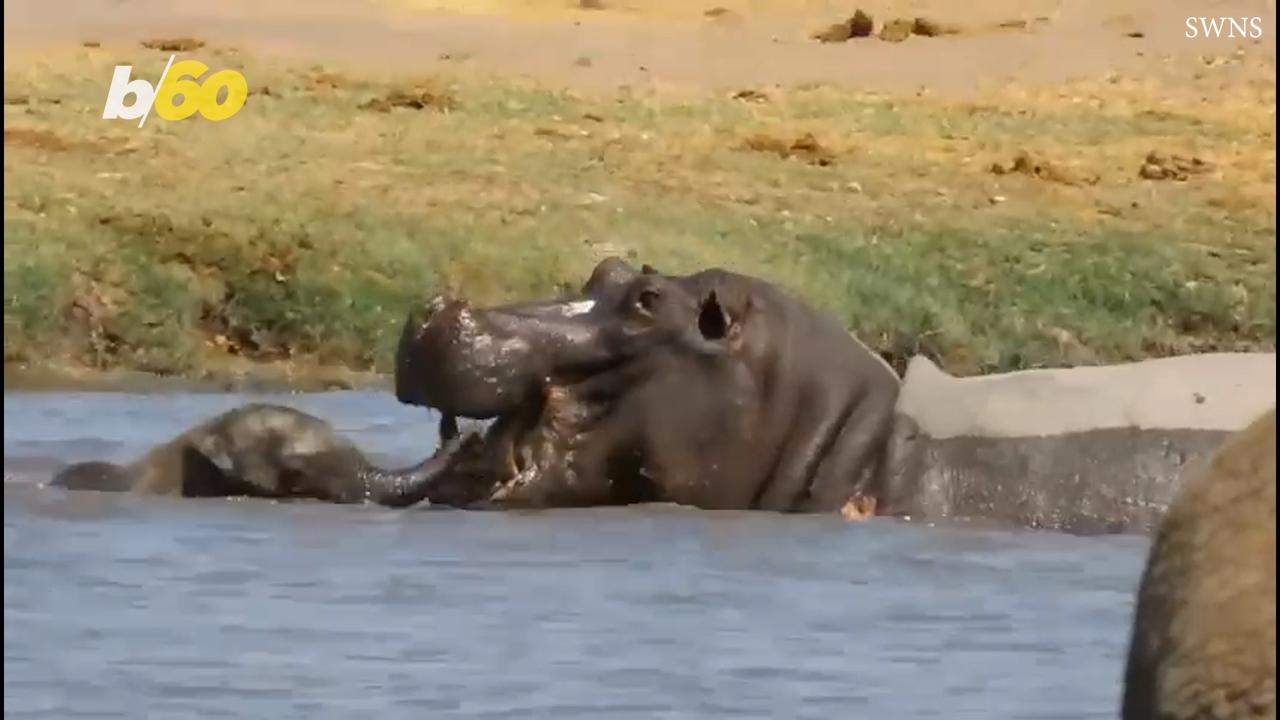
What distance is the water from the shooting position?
5.87 metres

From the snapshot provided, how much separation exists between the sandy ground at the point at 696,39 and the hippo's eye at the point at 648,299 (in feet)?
37.2

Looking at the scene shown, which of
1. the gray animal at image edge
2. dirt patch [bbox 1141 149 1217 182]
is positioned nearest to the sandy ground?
dirt patch [bbox 1141 149 1217 182]

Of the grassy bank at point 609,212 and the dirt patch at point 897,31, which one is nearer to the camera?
the grassy bank at point 609,212

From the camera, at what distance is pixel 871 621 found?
6.71 metres

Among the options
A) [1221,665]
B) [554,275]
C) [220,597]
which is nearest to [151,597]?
[220,597]

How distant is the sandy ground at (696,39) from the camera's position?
65.0ft

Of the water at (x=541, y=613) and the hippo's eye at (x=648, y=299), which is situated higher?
the hippo's eye at (x=648, y=299)

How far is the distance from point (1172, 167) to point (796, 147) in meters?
1.96

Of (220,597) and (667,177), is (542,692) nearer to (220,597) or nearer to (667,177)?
(220,597)

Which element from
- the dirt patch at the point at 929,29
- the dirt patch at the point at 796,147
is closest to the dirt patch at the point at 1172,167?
the dirt patch at the point at 796,147

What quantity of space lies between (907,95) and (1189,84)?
167cm

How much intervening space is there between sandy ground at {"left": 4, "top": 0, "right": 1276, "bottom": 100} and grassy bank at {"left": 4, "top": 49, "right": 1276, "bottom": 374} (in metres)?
0.76

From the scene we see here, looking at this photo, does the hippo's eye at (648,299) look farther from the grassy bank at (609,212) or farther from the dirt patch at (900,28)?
the dirt patch at (900,28)

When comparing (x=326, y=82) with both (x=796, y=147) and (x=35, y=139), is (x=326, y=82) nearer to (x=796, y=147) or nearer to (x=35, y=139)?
(x=35, y=139)
